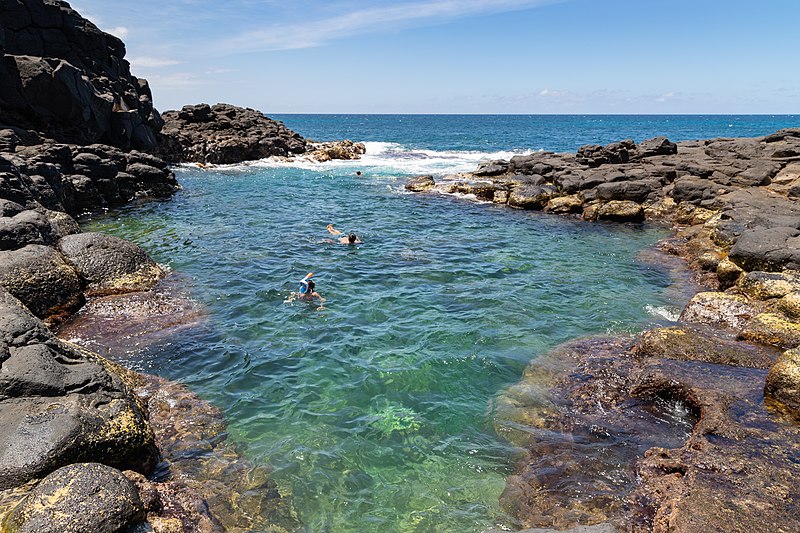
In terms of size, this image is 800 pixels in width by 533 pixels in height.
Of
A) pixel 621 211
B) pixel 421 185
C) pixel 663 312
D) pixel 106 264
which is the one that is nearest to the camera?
pixel 663 312

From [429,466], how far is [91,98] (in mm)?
39065

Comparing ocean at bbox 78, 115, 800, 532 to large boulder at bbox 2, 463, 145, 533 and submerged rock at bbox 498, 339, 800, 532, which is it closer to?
submerged rock at bbox 498, 339, 800, 532

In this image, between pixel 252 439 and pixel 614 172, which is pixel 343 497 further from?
pixel 614 172

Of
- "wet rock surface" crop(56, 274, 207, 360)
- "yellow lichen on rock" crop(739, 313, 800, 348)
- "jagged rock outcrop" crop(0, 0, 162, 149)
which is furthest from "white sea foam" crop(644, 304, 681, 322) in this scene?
"jagged rock outcrop" crop(0, 0, 162, 149)

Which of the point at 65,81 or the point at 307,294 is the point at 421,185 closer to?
the point at 307,294

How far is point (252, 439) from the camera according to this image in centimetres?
923

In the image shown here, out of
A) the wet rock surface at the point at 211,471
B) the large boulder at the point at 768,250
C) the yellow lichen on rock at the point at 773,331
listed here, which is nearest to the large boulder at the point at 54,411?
the wet rock surface at the point at 211,471

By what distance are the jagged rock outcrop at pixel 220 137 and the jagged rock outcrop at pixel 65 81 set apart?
5640 millimetres

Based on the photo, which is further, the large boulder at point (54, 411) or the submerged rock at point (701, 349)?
the submerged rock at point (701, 349)

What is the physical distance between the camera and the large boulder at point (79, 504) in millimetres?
5336

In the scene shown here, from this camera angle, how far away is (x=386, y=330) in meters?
13.9

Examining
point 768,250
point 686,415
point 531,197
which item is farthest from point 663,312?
point 531,197

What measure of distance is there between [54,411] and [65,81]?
33.6 m

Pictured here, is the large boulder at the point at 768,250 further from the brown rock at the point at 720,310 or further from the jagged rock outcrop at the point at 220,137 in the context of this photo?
the jagged rock outcrop at the point at 220,137
